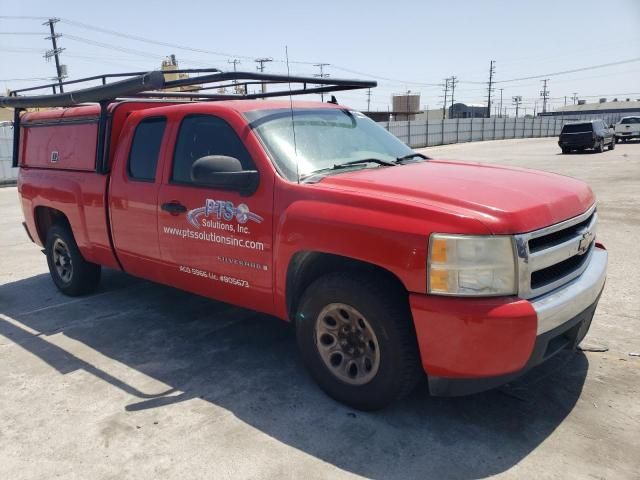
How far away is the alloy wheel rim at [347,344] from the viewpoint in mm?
3062

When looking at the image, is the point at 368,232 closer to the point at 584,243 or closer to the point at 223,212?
the point at 223,212

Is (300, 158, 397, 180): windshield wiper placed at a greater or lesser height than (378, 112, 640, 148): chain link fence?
greater

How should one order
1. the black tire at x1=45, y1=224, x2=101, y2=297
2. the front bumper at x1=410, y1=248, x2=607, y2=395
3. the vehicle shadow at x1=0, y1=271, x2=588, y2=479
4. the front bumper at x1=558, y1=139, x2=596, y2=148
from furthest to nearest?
the front bumper at x1=558, y1=139, x2=596, y2=148
the black tire at x1=45, y1=224, x2=101, y2=297
the vehicle shadow at x1=0, y1=271, x2=588, y2=479
the front bumper at x1=410, y1=248, x2=607, y2=395

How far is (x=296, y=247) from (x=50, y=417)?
5.99ft

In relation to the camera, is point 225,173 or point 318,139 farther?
point 318,139

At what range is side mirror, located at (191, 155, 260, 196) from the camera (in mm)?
3389

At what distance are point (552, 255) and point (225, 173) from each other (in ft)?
6.49

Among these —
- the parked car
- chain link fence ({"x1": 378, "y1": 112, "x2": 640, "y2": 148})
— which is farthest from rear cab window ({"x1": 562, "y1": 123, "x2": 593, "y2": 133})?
chain link fence ({"x1": 378, "y1": 112, "x2": 640, "y2": 148})

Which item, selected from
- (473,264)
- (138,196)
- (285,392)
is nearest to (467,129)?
(138,196)

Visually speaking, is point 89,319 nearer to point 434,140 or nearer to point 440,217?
point 440,217

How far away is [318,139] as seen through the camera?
388cm

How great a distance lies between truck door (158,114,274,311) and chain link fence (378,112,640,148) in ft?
97.6

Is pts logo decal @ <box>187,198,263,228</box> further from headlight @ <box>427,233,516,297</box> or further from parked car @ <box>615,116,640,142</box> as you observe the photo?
parked car @ <box>615,116,640,142</box>

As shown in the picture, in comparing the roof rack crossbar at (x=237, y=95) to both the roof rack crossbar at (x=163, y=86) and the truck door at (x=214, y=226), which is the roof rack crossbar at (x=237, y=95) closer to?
the roof rack crossbar at (x=163, y=86)
